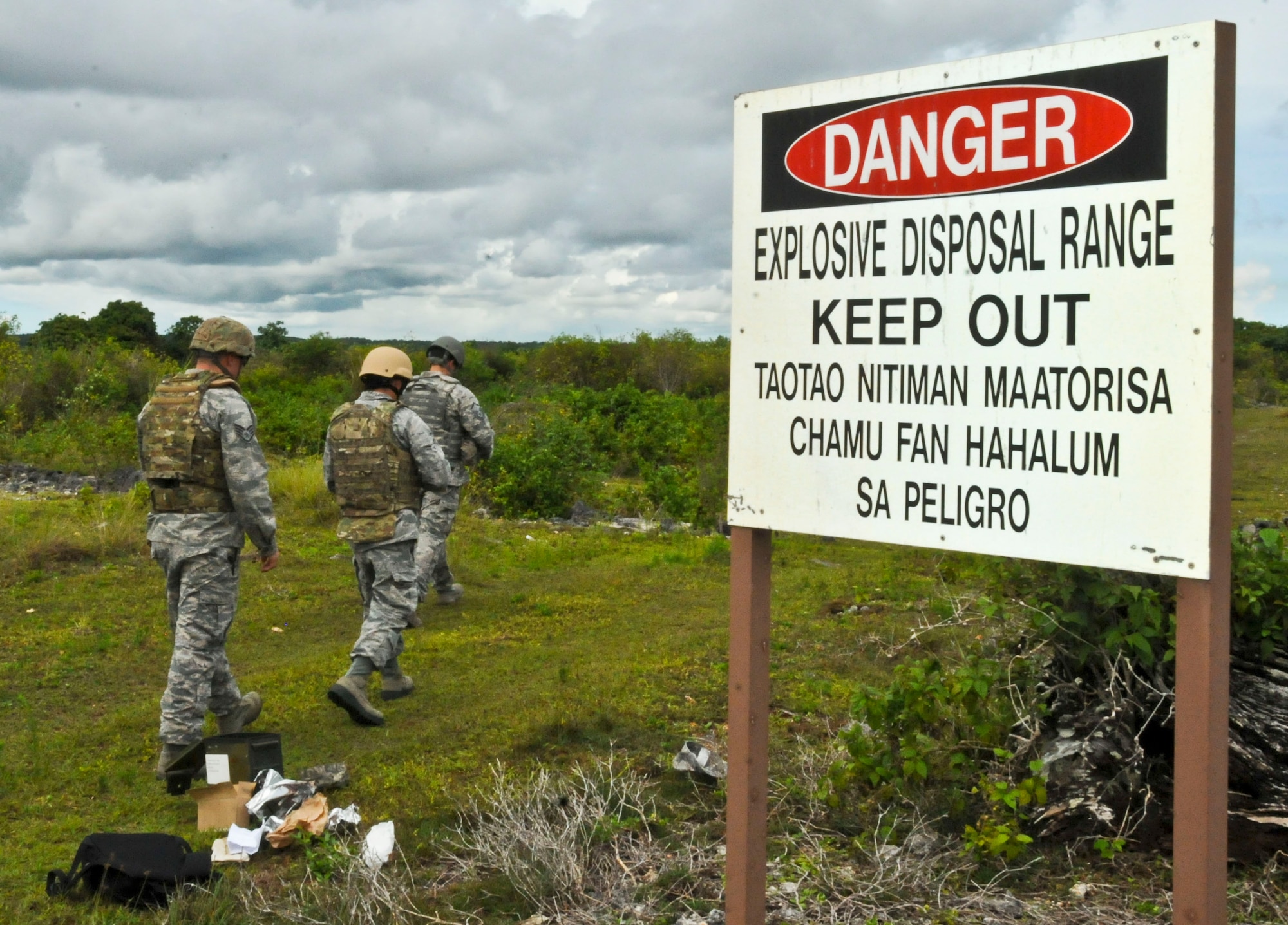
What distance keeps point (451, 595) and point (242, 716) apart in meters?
3.43

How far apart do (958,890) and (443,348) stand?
595cm

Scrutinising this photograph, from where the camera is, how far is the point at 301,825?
4426 mm

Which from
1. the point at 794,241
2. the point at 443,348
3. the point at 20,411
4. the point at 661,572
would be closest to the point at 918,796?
the point at 794,241

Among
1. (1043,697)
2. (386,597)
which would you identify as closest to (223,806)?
(386,597)

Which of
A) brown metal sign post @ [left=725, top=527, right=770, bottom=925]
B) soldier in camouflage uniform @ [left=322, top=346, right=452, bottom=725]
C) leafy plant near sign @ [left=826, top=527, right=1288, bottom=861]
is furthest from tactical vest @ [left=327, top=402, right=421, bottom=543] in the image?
brown metal sign post @ [left=725, top=527, right=770, bottom=925]

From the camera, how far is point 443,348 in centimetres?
863

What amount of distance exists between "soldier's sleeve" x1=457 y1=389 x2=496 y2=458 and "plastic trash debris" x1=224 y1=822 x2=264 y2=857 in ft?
14.3

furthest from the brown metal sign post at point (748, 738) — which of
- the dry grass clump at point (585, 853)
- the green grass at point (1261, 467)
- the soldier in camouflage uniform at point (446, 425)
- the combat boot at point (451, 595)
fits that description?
the green grass at point (1261, 467)

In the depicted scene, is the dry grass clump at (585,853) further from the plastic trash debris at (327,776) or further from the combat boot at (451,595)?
the combat boot at (451,595)

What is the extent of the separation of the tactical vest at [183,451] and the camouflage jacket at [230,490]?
1.3 inches

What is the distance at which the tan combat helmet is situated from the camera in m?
6.59

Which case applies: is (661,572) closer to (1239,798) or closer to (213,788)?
(213,788)

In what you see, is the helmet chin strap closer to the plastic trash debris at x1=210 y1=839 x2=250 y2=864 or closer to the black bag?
the plastic trash debris at x1=210 y1=839 x2=250 y2=864

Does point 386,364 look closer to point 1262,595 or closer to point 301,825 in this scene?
point 301,825
